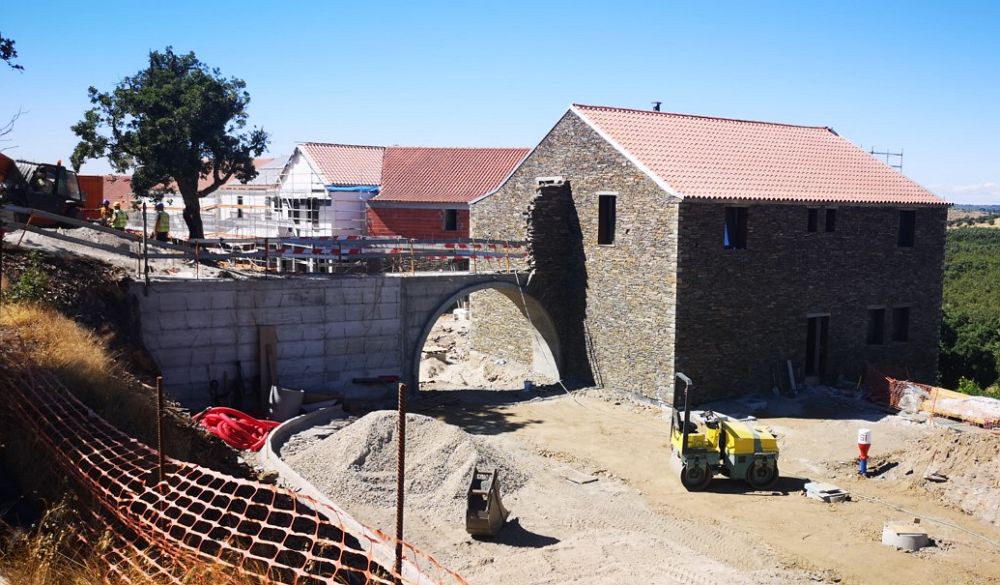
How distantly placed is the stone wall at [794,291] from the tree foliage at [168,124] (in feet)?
55.1

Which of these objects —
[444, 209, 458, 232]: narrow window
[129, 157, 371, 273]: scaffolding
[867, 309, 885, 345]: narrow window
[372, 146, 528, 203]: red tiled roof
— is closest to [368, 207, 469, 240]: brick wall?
[444, 209, 458, 232]: narrow window

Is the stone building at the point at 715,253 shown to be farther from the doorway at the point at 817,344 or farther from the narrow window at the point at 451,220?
the narrow window at the point at 451,220

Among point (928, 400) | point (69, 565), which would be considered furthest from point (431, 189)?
point (69, 565)

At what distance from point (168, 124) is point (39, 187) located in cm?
681

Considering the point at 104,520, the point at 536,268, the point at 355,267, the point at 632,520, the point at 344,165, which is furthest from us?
the point at 344,165

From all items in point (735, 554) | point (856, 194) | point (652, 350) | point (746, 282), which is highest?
point (856, 194)

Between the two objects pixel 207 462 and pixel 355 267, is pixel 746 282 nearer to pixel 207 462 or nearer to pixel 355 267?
pixel 355 267

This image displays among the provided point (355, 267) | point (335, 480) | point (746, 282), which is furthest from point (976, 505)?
point (355, 267)

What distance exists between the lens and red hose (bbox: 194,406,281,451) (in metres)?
16.2

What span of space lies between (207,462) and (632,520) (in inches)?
271

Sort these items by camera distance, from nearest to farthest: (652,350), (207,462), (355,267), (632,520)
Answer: (207,462), (632,520), (652,350), (355,267)

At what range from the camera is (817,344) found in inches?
910

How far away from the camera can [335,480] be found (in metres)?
14.2

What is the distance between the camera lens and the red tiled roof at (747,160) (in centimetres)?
2167
